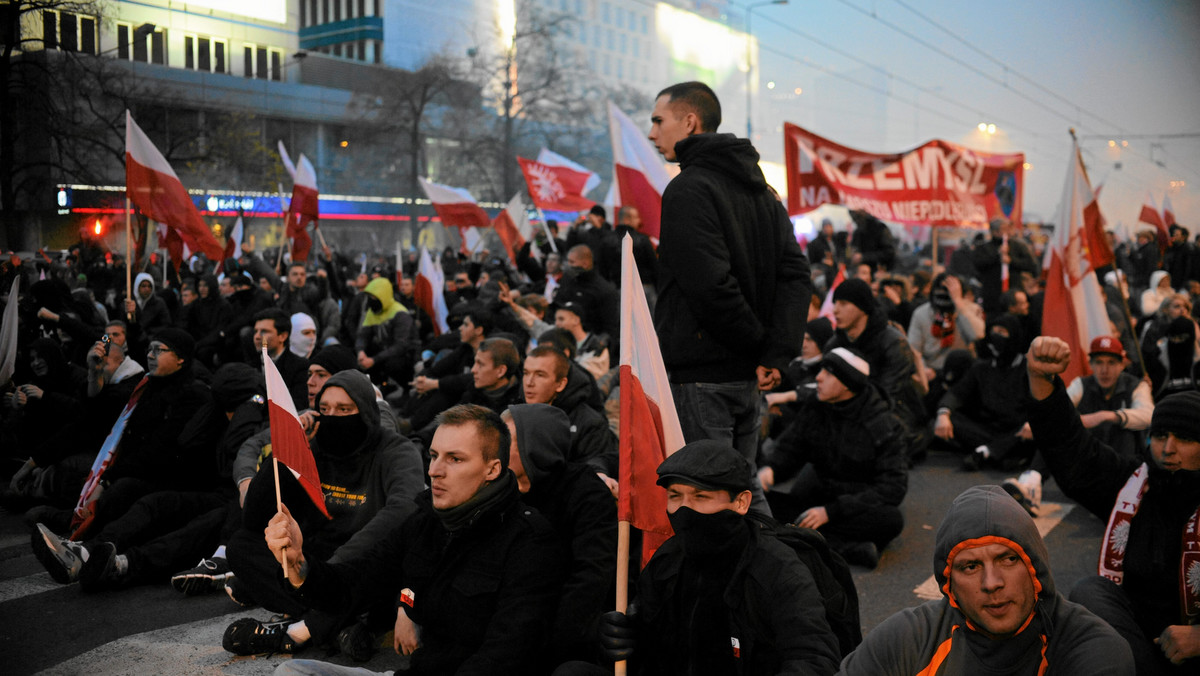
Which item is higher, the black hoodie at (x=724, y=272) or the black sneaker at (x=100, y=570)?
the black hoodie at (x=724, y=272)

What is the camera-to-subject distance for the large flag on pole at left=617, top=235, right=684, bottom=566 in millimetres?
3346

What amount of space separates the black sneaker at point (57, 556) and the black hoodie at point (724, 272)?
364 cm

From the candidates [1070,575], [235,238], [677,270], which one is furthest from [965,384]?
[235,238]

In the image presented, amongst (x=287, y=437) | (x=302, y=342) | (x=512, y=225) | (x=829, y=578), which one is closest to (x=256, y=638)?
(x=287, y=437)

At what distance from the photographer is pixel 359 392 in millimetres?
4953

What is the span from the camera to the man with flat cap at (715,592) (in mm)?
2963

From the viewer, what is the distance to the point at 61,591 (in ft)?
18.4

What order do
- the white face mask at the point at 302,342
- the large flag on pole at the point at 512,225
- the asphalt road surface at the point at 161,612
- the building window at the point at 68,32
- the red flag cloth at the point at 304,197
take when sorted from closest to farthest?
the asphalt road surface at the point at 161,612, the white face mask at the point at 302,342, the building window at the point at 68,32, the red flag cloth at the point at 304,197, the large flag on pole at the point at 512,225

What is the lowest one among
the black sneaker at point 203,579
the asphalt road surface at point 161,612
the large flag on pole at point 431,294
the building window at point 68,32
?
the asphalt road surface at point 161,612

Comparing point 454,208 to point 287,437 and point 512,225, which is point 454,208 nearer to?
point 512,225

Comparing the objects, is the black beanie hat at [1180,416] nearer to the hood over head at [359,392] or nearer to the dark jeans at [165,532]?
the hood over head at [359,392]

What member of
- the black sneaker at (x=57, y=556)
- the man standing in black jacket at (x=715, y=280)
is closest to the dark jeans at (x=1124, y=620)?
the man standing in black jacket at (x=715, y=280)

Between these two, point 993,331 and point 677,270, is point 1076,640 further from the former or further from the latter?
point 993,331

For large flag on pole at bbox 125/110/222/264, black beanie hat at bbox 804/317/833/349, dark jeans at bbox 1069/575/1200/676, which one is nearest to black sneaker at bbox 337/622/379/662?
dark jeans at bbox 1069/575/1200/676
